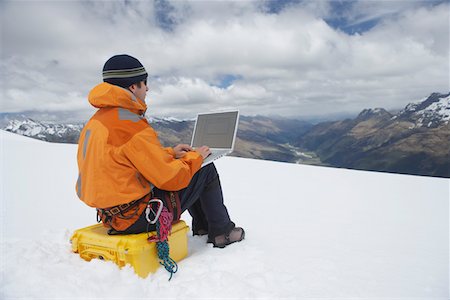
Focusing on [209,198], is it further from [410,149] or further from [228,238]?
[410,149]

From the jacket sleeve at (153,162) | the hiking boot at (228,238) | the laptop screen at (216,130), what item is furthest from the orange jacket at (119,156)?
the hiking boot at (228,238)

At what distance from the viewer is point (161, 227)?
250 cm

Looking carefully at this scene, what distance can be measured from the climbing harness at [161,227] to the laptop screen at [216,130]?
73 cm

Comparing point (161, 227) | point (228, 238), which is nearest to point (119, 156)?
point (161, 227)

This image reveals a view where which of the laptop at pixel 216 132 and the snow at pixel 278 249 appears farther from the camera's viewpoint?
the laptop at pixel 216 132

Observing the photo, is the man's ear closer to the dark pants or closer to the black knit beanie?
the black knit beanie

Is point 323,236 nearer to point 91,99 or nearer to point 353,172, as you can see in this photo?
point 91,99

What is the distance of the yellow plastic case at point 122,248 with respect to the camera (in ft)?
7.84

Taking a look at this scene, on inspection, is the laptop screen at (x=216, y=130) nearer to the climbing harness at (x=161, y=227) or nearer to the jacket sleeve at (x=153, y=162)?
the jacket sleeve at (x=153, y=162)

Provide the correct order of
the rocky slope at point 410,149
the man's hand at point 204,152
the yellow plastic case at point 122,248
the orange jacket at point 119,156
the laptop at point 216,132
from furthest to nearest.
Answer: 1. the rocky slope at point 410,149
2. the laptop at point 216,132
3. the man's hand at point 204,152
4. the yellow plastic case at point 122,248
5. the orange jacket at point 119,156

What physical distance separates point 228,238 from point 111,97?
1632 millimetres

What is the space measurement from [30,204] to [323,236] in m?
3.92

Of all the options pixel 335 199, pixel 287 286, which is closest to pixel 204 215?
pixel 287 286

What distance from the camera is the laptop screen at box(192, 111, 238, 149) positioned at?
288cm
